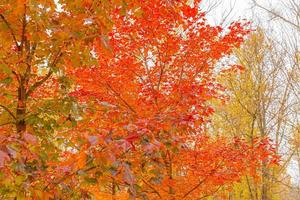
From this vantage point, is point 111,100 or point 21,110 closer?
point 21,110

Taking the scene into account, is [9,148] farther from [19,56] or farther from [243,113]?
[243,113]

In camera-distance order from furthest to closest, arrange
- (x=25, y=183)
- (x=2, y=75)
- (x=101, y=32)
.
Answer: (x=2, y=75), (x=101, y=32), (x=25, y=183)

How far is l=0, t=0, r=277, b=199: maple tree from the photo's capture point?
105 inches

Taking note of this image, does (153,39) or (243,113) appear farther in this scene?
(243,113)

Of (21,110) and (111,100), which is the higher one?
(111,100)

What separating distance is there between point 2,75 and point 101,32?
1154mm

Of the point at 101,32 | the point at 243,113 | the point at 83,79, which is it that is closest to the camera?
the point at 101,32

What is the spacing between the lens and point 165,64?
7184 millimetres

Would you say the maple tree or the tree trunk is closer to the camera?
the maple tree

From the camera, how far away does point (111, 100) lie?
6844 millimetres

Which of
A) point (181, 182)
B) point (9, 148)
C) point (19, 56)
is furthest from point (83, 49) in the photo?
point (181, 182)

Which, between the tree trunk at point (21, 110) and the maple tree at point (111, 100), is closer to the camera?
the maple tree at point (111, 100)

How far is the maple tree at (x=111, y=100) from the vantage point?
2.66 metres

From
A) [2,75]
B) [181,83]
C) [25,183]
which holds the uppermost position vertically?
[181,83]
